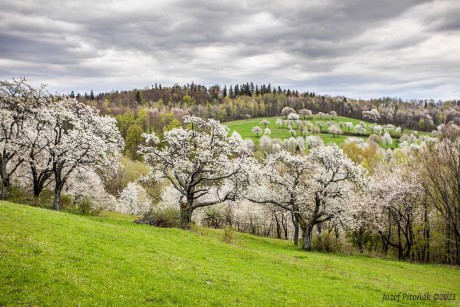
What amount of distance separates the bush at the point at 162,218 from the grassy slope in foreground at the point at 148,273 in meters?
9.05

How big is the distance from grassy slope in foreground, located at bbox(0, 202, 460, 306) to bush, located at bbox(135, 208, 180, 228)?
9.05 m

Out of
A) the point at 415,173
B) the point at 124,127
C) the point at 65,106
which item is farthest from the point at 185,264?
the point at 124,127

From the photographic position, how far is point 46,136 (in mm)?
42344

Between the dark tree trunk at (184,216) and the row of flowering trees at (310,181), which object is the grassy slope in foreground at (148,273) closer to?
the dark tree trunk at (184,216)

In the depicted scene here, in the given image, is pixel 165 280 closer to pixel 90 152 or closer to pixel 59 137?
pixel 90 152

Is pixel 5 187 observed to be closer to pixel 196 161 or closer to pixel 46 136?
pixel 46 136

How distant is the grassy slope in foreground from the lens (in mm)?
14133

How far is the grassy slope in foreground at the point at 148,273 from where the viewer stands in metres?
A: 14.1

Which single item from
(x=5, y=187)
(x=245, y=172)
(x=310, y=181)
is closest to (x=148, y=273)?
(x=245, y=172)

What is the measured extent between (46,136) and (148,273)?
3221cm

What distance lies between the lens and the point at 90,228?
26.2 metres

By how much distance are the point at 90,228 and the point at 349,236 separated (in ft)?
173

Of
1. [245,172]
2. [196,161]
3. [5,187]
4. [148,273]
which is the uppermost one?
[196,161]

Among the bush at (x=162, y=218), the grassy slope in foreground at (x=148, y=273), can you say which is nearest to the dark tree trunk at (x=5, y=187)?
the bush at (x=162, y=218)
